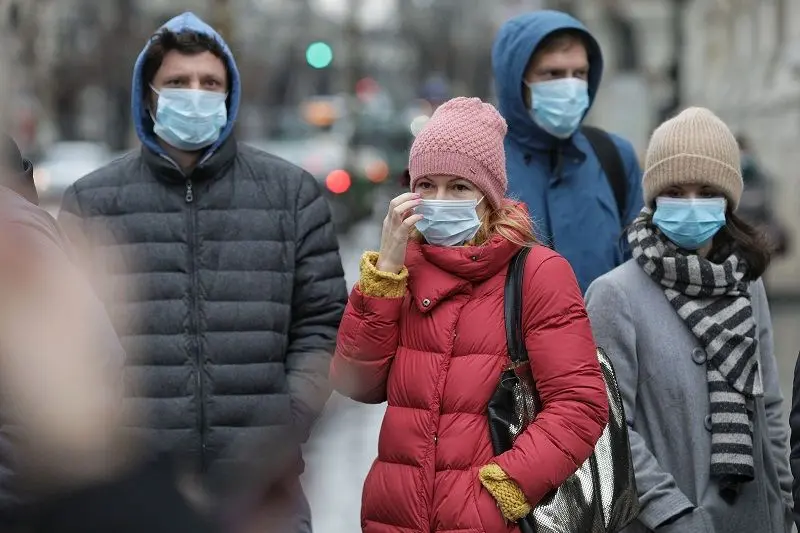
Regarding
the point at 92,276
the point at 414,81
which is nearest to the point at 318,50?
the point at 92,276

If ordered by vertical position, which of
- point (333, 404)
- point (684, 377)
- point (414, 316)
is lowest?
point (684, 377)

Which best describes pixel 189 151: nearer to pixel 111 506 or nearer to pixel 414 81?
pixel 111 506

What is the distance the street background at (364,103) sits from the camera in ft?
34.4

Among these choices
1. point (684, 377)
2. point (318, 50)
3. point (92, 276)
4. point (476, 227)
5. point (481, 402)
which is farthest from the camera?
point (318, 50)

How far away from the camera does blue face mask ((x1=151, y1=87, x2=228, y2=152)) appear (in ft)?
18.6

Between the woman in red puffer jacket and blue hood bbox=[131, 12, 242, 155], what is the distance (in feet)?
3.61

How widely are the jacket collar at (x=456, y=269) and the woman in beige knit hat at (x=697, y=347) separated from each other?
2.80 feet

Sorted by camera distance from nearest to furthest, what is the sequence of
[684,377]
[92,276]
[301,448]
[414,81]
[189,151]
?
[301,448], [92,276], [684,377], [189,151], [414,81]

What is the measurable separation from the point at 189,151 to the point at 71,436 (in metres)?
3.14

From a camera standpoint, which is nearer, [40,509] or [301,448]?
[40,509]

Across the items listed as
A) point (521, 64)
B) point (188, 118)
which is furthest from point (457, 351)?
point (521, 64)

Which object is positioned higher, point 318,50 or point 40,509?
point 40,509

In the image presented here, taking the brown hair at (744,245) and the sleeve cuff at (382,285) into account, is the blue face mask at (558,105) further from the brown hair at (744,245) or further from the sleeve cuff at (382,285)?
the sleeve cuff at (382,285)

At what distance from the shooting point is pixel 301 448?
324 centimetres
